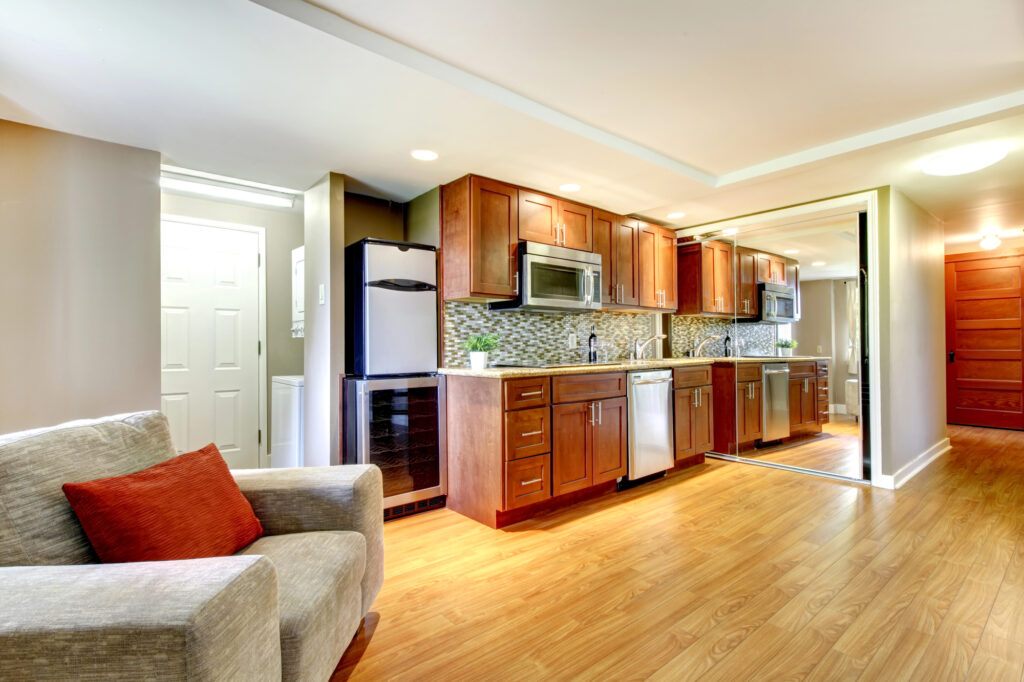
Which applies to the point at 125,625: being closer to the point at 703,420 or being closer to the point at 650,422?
the point at 650,422

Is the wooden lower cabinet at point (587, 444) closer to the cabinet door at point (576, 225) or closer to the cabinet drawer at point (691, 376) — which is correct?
the cabinet drawer at point (691, 376)

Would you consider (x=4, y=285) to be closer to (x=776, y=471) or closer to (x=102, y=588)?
(x=102, y=588)

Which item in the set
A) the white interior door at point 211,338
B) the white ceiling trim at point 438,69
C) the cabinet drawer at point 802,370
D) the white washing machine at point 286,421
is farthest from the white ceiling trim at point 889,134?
the white interior door at point 211,338

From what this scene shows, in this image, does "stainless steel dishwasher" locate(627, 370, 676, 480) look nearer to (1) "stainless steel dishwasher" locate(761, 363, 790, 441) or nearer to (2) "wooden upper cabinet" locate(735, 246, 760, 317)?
(1) "stainless steel dishwasher" locate(761, 363, 790, 441)

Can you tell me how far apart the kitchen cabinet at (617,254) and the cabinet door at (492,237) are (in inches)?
36.3

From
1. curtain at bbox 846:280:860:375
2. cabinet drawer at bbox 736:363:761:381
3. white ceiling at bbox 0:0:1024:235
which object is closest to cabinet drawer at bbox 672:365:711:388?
cabinet drawer at bbox 736:363:761:381

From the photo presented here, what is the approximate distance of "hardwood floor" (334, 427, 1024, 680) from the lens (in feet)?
5.35

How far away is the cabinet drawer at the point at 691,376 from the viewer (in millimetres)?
3992

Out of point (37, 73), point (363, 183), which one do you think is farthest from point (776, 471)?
point (37, 73)

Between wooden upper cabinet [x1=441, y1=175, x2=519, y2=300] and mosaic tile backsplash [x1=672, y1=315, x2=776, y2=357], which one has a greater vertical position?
wooden upper cabinet [x1=441, y1=175, x2=519, y2=300]

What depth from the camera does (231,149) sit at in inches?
107

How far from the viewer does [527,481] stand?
115 inches

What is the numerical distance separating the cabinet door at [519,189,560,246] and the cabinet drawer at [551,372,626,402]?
104cm

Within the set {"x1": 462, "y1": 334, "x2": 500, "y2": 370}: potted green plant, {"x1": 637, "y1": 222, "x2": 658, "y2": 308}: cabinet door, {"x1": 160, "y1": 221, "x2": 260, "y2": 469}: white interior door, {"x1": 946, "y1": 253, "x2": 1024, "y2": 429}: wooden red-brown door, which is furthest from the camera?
{"x1": 946, "y1": 253, "x2": 1024, "y2": 429}: wooden red-brown door
